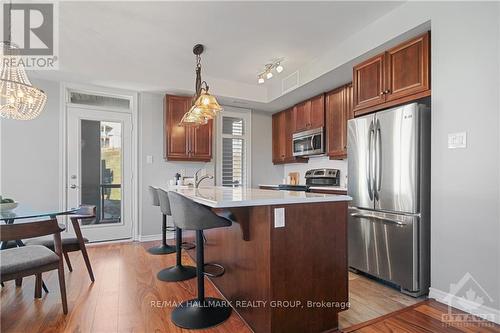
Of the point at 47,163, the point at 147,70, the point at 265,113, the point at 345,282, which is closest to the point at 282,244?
the point at 345,282

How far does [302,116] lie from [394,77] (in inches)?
84.9

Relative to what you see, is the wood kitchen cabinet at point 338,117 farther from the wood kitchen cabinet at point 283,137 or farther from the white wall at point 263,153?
the white wall at point 263,153

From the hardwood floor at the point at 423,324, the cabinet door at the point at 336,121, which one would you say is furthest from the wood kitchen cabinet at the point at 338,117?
the hardwood floor at the point at 423,324

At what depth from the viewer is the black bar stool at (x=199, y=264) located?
185cm

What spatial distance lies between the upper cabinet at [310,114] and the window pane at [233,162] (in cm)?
120

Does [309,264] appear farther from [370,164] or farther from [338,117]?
[338,117]

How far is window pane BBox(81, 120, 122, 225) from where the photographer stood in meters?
4.12

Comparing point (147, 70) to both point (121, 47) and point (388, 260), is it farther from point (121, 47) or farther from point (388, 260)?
point (388, 260)

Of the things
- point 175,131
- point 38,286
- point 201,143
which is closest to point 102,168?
point 175,131

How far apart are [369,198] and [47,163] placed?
4245 mm

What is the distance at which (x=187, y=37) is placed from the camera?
3146 millimetres

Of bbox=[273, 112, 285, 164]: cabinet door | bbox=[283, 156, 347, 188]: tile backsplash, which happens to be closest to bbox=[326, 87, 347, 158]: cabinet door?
bbox=[283, 156, 347, 188]: tile backsplash

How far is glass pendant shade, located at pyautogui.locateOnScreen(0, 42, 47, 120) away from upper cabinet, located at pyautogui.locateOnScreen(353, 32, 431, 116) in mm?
3272

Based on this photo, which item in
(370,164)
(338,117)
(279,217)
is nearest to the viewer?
(279,217)
